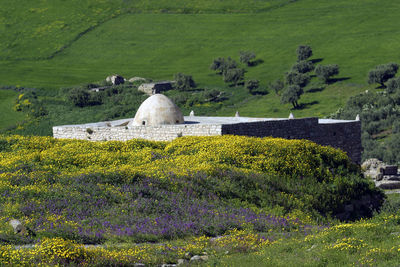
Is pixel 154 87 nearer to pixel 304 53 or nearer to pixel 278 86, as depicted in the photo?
pixel 278 86

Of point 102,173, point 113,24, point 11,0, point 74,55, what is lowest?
point 102,173

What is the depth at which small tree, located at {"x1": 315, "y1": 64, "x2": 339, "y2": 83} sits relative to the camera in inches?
3174

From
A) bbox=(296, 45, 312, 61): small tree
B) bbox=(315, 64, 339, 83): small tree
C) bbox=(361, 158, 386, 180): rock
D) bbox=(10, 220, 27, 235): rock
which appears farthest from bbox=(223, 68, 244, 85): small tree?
bbox=(10, 220, 27, 235): rock

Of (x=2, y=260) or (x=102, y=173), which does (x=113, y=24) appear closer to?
(x=102, y=173)

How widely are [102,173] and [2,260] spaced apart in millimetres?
8710

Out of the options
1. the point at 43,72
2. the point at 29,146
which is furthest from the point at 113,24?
the point at 29,146

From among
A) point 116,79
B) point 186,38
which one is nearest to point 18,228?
point 116,79

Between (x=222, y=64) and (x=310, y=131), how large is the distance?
59.2 m

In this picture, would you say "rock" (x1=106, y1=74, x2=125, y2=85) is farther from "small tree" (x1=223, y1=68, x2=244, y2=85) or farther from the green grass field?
"small tree" (x1=223, y1=68, x2=244, y2=85)

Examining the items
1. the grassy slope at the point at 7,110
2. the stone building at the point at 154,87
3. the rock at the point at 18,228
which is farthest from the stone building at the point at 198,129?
the stone building at the point at 154,87

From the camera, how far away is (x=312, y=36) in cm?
9969

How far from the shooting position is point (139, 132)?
31484 millimetres

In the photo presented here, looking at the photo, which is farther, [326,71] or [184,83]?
[184,83]

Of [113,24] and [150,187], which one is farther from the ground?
[113,24]
